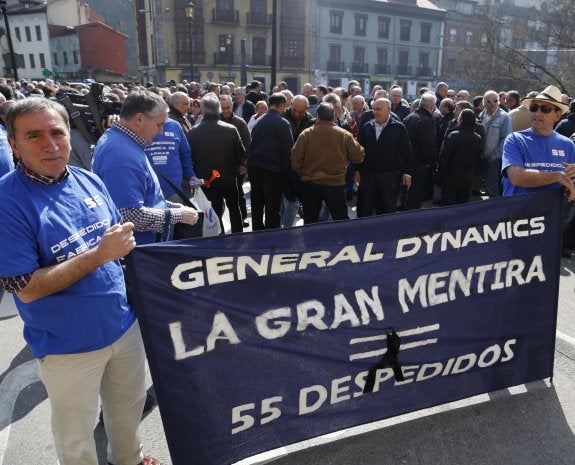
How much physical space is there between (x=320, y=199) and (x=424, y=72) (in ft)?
161

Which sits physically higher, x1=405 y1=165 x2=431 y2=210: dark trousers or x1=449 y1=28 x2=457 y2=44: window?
x1=449 y1=28 x2=457 y2=44: window

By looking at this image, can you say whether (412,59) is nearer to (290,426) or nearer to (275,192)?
(275,192)

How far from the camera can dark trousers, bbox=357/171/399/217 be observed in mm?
6031

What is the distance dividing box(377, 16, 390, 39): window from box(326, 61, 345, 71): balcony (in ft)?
16.9

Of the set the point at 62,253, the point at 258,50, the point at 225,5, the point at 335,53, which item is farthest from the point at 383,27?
the point at 62,253

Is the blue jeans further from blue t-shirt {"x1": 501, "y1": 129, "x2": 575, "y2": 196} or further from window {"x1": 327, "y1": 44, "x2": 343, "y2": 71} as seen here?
window {"x1": 327, "y1": 44, "x2": 343, "y2": 71}

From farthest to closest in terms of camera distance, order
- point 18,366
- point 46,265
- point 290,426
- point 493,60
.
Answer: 1. point 493,60
2. point 18,366
3. point 290,426
4. point 46,265

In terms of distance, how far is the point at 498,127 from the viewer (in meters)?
7.33

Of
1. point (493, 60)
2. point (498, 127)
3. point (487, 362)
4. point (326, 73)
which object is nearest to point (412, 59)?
point (326, 73)

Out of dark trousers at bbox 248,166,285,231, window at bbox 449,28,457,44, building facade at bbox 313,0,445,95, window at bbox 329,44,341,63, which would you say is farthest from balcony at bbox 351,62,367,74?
dark trousers at bbox 248,166,285,231

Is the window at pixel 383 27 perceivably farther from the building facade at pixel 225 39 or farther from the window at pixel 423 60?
the building facade at pixel 225 39

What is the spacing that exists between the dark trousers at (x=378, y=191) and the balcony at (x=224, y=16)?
1588 inches

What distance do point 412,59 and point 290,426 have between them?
51903 mm

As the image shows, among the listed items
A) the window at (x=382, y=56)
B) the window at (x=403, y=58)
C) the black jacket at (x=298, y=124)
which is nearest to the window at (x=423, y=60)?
the window at (x=403, y=58)
